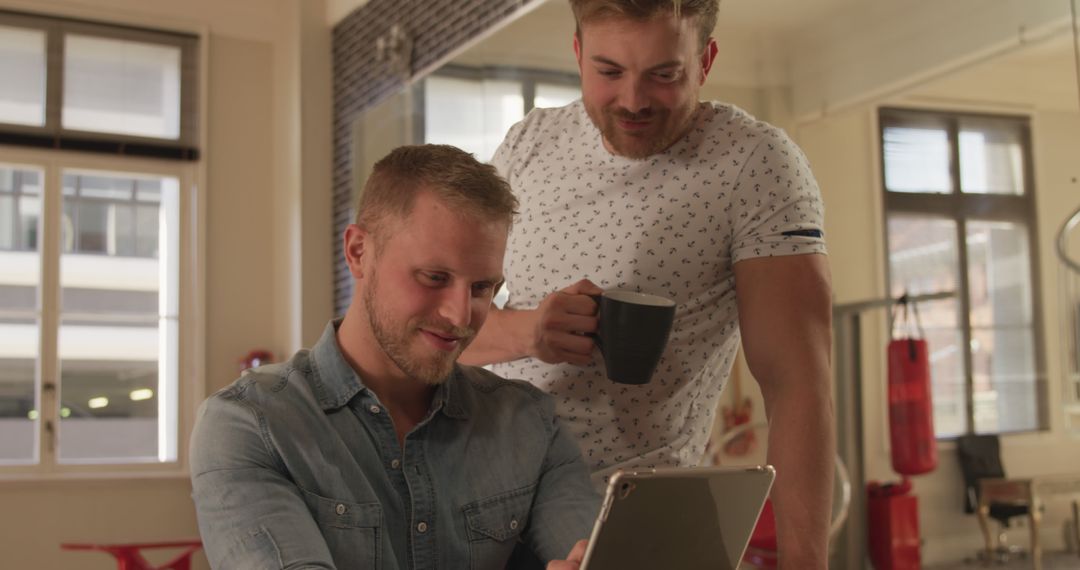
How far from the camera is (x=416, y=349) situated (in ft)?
4.16

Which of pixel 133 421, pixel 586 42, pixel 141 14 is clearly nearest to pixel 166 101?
pixel 141 14

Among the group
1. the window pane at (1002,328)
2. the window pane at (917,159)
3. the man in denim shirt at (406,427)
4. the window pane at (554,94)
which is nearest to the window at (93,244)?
the window pane at (554,94)

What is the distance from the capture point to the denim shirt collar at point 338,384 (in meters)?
1.27

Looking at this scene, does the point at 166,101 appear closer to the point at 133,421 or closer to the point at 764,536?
the point at 133,421

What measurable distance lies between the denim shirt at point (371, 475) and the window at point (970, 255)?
46.6 inches

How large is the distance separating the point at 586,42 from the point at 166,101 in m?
4.75

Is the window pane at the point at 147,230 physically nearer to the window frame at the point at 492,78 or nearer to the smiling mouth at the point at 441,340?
the window frame at the point at 492,78

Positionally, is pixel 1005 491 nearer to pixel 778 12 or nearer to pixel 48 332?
pixel 778 12

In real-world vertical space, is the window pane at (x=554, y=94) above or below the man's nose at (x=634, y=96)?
above

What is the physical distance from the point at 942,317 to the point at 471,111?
1.82 metres

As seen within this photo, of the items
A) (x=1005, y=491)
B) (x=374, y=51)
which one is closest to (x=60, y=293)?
(x=374, y=51)

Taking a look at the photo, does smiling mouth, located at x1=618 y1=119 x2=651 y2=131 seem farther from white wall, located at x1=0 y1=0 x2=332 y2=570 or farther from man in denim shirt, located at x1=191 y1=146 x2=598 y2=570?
white wall, located at x1=0 y1=0 x2=332 y2=570

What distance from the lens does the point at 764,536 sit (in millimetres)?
2205

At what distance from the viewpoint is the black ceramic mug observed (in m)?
1.24
